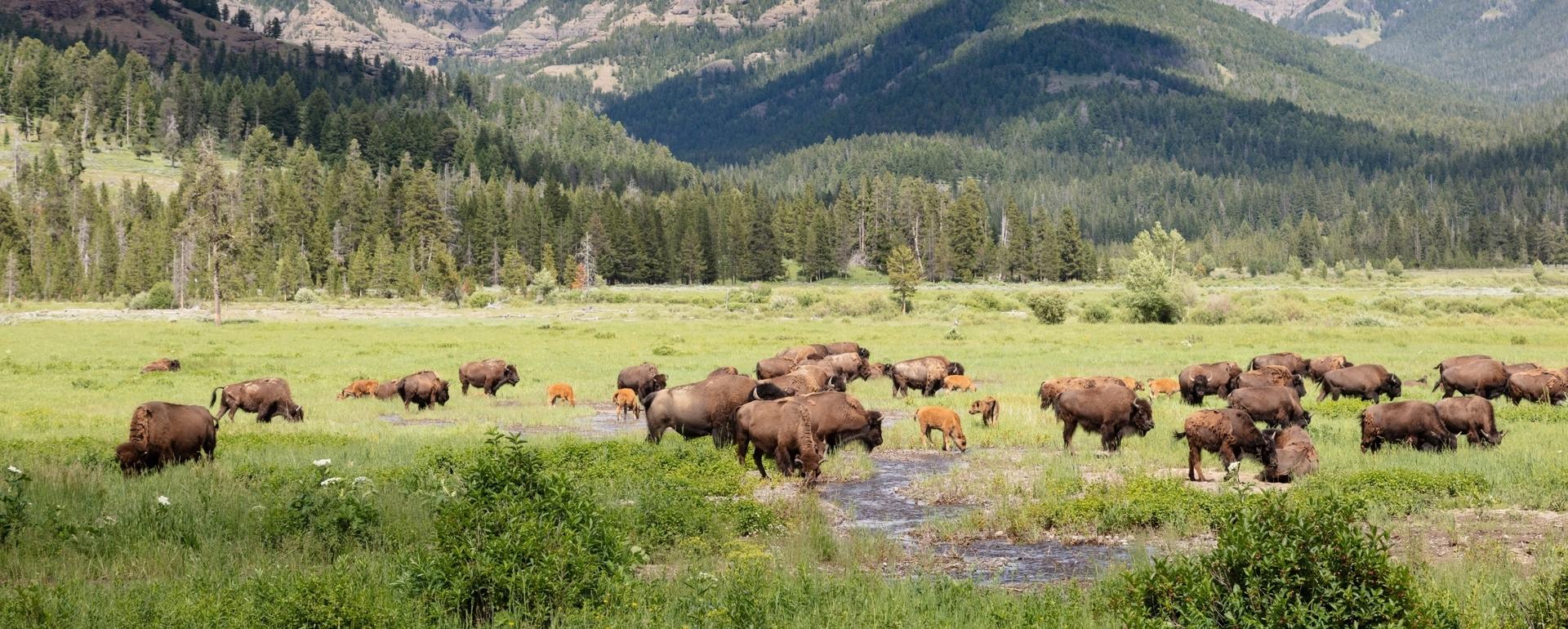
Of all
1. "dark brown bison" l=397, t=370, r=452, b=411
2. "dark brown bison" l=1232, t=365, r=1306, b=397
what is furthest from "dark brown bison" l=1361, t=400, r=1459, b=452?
"dark brown bison" l=397, t=370, r=452, b=411

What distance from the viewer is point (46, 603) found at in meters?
8.64

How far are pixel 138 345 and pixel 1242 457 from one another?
53364 mm

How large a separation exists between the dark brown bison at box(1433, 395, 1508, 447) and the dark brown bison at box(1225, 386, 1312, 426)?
2.42m

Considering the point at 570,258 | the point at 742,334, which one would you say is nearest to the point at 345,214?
the point at 570,258

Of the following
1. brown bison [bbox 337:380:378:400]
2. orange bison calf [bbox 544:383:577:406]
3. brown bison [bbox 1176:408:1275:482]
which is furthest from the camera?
brown bison [bbox 337:380:378:400]

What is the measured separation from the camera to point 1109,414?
19.7m

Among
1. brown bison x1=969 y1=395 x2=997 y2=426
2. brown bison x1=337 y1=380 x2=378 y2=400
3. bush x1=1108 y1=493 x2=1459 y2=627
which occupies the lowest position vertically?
brown bison x1=337 y1=380 x2=378 y2=400

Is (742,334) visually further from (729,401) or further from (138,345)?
(729,401)

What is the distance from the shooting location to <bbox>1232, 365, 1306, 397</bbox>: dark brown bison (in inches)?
981

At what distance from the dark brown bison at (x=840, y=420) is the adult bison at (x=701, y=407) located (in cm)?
137

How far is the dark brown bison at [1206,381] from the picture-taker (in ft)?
89.9

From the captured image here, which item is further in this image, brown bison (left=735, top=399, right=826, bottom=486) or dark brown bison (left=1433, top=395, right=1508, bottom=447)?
dark brown bison (left=1433, top=395, right=1508, bottom=447)

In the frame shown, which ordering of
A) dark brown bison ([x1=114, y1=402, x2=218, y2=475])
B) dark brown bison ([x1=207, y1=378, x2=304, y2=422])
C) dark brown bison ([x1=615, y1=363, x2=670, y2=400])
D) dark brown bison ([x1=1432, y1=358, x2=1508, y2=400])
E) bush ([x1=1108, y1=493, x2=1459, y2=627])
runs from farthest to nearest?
dark brown bison ([x1=615, y1=363, x2=670, y2=400])
dark brown bison ([x1=1432, y1=358, x2=1508, y2=400])
dark brown bison ([x1=207, y1=378, x2=304, y2=422])
dark brown bison ([x1=114, y1=402, x2=218, y2=475])
bush ([x1=1108, y1=493, x2=1459, y2=627])

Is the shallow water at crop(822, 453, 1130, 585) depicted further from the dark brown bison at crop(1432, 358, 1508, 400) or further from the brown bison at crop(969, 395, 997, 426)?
the dark brown bison at crop(1432, 358, 1508, 400)
